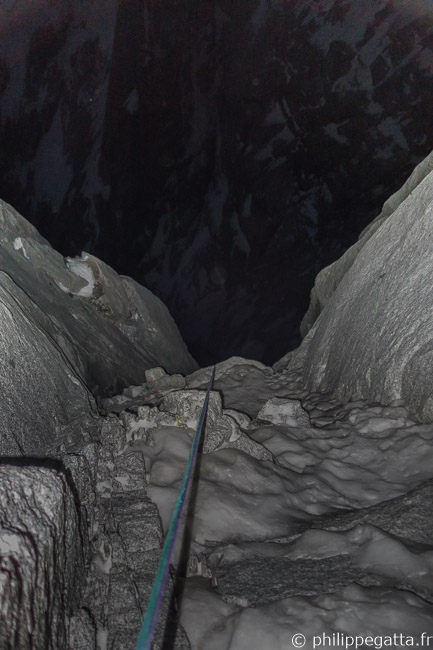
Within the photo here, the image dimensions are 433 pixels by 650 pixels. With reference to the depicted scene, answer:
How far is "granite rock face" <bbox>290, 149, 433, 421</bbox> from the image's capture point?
155 inches

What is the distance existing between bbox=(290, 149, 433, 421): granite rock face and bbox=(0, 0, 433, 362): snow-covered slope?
14.0 m

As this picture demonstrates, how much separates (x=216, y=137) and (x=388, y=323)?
19932 millimetres

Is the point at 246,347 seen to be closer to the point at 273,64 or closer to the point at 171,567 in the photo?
the point at 273,64

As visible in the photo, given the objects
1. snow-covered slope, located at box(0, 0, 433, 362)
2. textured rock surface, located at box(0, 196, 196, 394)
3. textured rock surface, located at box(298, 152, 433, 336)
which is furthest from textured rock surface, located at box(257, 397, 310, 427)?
snow-covered slope, located at box(0, 0, 433, 362)

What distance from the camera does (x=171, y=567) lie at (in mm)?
2188

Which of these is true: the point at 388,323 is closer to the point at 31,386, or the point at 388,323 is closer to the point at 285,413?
the point at 285,413

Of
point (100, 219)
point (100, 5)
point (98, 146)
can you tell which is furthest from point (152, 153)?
point (100, 5)

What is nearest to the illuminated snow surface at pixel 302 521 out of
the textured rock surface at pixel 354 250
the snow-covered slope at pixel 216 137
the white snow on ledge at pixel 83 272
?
the textured rock surface at pixel 354 250

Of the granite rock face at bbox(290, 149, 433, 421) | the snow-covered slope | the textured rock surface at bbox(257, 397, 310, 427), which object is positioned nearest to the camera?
the granite rock face at bbox(290, 149, 433, 421)

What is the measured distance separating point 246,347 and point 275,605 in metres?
19.6

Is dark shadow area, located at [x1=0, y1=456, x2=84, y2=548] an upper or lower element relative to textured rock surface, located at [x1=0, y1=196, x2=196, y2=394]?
lower

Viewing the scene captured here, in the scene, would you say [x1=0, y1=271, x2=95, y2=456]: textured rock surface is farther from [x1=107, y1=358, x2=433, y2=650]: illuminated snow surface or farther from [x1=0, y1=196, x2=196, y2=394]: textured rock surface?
[x1=107, y1=358, x2=433, y2=650]: illuminated snow surface

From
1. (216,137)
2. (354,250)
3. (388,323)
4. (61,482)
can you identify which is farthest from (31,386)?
(216,137)

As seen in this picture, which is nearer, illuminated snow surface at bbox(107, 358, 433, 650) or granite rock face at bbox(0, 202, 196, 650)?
granite rock face at bbox(0, 202, 196, 650)
